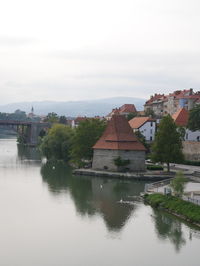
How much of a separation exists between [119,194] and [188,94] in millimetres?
56454

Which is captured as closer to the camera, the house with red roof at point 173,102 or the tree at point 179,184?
the tree at point 179,184

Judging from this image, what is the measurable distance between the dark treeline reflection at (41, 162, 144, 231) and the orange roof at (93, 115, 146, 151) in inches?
179

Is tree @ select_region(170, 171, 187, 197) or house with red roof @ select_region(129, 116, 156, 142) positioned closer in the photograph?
tree @ select_region(170, 171, 187, 197)

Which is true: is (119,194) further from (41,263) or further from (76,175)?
(41,263)

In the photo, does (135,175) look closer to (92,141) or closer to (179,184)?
(92,141)

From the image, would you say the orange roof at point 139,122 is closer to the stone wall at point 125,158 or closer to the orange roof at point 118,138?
the orange roof at point 118,138

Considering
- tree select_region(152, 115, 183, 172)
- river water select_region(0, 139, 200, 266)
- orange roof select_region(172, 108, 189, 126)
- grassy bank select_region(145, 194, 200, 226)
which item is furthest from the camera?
orange roof select_region(172, 108, 189, 126)

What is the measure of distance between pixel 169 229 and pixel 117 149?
76.9 feet

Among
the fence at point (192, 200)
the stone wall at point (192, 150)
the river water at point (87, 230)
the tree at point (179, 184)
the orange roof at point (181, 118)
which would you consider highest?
the orange roof at point (181, 118)

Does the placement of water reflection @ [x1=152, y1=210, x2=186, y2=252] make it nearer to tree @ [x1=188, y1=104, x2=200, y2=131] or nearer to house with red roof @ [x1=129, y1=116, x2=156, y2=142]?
tree @ [x1=188, y1=104, x2=200, y2=131]

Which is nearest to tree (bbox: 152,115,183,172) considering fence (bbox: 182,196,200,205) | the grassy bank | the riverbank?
the riverbank

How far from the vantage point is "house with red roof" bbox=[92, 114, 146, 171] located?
52.1 meters

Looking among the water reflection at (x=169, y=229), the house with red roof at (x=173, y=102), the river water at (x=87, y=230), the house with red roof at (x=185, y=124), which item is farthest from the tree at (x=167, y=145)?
the house with red roof at (x=173, y=102)

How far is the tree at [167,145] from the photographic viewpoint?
50.1m
